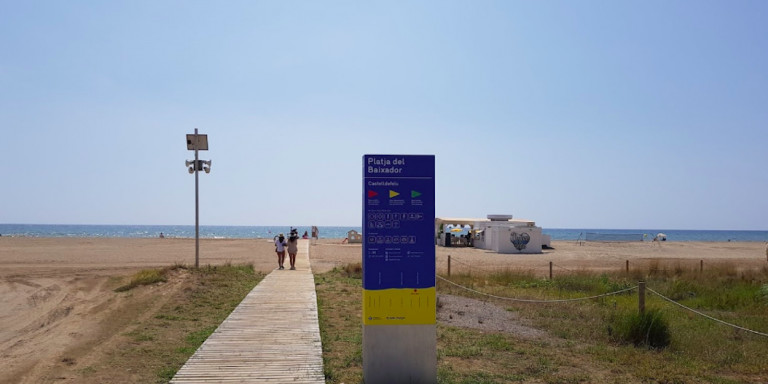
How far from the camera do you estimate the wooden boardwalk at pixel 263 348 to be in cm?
683

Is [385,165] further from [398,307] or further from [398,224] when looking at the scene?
[398,307]

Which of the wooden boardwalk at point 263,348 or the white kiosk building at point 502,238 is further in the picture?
the white kiosk building at point 502,238

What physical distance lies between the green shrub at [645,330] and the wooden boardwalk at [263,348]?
193 inches

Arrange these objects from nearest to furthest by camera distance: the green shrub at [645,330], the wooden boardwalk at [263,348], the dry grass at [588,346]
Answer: the wooden boardwalk at [263,348] → the dry grass at [588,346] → the green shrub at [645,330]

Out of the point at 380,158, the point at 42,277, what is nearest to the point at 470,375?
the point at 380,158

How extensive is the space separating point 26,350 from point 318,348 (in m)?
4.89

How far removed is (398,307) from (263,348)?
7.92 feet

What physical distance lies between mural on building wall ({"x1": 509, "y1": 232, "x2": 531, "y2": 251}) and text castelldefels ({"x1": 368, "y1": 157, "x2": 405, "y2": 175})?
32.7 m

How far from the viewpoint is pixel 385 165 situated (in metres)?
6.93

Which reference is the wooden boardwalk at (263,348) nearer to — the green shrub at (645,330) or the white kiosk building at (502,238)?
the green shrub at (645,330)

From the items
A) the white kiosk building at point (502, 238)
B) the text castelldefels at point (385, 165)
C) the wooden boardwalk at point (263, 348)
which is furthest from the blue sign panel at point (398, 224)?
the white kiosk building at point (502, 238)

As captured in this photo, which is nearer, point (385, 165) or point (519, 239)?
point (385, 165)

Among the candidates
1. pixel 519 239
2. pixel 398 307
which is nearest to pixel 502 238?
pixel 519 239

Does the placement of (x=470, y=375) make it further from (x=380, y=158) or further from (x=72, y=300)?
(x=72, y=300)
